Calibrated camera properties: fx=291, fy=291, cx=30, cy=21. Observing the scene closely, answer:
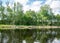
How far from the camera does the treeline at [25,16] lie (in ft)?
11.1

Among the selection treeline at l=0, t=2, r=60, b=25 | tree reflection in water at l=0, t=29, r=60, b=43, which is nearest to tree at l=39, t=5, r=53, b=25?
treeline at l=0, t=2, r=60, b=25

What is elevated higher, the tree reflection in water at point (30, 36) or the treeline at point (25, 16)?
the treeline at point (25, 16)

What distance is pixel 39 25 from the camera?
337 centimetres

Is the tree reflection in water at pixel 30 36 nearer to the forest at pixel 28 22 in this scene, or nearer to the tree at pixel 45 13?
the forest at pixel 28 22

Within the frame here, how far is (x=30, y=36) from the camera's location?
341 cm

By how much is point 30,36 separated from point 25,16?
0.79 feet

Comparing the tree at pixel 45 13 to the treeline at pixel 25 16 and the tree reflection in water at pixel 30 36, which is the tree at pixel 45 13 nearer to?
the treeline at pixel 25 16

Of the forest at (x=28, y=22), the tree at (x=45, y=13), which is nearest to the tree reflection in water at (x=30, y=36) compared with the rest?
the forest at (x=28, y=22)

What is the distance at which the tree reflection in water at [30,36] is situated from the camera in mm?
3369

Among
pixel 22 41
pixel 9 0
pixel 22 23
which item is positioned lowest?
pixel 22 41

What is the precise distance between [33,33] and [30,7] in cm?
31

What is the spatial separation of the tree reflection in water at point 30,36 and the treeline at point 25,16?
0.09 meters

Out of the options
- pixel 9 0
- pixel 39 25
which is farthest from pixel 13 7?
pixel 39 25

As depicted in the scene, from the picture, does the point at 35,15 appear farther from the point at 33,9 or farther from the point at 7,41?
the point at 7,41
